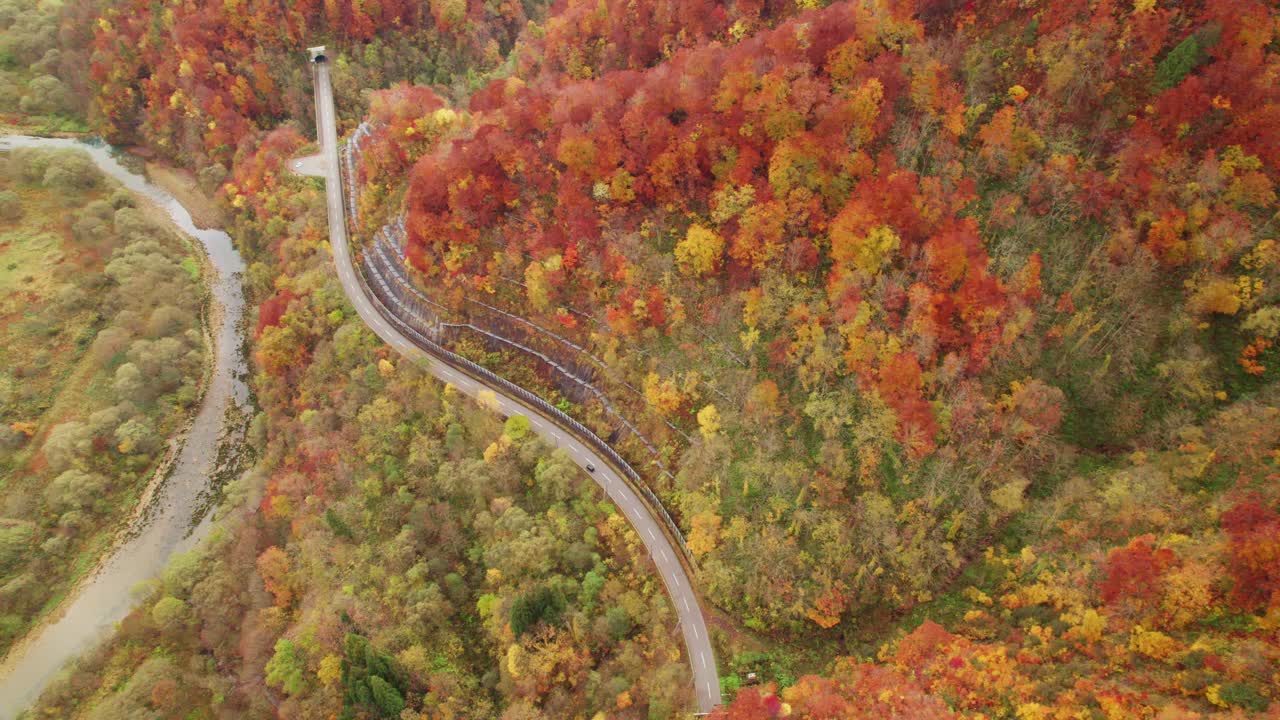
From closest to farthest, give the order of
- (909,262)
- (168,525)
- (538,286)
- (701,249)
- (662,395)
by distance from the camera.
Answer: (909,262) → (662,395) → (701,249) → (538,286) → (168,525)

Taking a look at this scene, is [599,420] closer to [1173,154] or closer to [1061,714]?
[1061,714]

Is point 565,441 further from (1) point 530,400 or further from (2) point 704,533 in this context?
(2) point 704,533

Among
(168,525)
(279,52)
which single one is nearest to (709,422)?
(168,525)

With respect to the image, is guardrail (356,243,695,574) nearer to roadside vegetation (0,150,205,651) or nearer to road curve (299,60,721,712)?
road curve (299,60,721,712)

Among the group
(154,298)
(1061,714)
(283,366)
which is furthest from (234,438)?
(1061,714)

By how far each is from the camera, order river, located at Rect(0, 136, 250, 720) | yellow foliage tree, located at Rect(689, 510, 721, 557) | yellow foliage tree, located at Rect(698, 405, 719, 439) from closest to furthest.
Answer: yellow foliage tree, located at Rect(689, 510, 721, 557) → yellow foliage tree, located at Rect(698, 405, 719, 439) → river, located at Rect(0, 136, 250, 720)

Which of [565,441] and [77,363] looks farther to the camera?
[77,363]

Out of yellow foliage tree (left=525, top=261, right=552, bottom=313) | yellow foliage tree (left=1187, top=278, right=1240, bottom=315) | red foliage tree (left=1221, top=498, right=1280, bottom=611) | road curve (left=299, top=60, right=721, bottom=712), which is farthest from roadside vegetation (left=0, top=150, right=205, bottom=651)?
yellow foliage tree (left=1187, top=278, right=1240, bottom=315)
